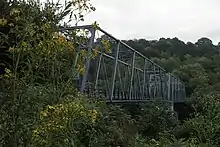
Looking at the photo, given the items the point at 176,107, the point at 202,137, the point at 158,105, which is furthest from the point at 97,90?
the point at 176,107

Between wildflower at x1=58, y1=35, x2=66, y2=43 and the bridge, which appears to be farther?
the bridge

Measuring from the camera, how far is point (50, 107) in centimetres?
282

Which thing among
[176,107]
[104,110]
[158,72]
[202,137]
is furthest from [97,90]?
[176,107]

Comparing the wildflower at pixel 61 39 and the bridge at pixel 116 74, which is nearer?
the wildflower at pixel 61 39

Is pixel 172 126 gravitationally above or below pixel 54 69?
below

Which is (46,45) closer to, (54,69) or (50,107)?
(54,69)

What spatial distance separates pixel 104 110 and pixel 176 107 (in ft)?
68.3

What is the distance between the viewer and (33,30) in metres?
2.99

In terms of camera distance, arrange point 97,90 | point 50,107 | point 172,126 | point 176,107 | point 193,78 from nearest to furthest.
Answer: point 50,107, point 97,90, point 172,126, point 176,107, point 193,78

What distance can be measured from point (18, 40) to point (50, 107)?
25.2 inches

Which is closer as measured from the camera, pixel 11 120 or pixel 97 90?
pixel 11 120

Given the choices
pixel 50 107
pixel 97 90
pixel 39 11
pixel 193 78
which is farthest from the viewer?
pixel 193 78

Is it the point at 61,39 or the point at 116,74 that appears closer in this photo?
the point at 61,39

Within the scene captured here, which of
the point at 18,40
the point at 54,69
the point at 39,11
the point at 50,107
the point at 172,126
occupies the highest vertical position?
the point at 39,11
